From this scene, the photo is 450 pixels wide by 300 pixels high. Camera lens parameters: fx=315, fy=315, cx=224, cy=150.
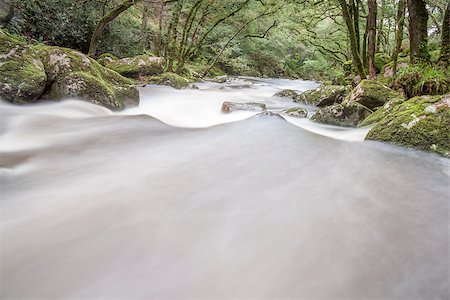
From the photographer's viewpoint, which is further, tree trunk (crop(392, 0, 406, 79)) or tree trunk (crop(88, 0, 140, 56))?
tree trunk (crop(88, 0, 140, 56))

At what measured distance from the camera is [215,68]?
21.1 metres

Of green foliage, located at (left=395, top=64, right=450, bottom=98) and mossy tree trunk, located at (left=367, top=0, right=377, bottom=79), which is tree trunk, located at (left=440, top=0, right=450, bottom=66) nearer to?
green foliage, located at (left=395, top=64, right=450, bottom=98)

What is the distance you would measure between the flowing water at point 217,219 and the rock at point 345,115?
5.89 ft

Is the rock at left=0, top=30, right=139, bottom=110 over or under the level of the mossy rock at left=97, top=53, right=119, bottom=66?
under

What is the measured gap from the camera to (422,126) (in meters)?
4.05

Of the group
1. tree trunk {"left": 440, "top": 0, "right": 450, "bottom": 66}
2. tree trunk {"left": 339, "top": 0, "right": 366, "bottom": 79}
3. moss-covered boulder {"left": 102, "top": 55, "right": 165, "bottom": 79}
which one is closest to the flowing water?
tree trunk {"left": 440, "top": 0, "right": 450, "bottom": 66}

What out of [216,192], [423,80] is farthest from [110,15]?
[216,192]

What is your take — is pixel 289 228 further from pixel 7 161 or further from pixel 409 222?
pixel 7 161

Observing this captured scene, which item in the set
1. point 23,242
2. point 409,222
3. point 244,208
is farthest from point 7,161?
point 409,222

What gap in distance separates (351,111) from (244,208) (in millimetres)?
4603

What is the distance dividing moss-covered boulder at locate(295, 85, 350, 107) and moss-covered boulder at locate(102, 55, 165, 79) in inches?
223

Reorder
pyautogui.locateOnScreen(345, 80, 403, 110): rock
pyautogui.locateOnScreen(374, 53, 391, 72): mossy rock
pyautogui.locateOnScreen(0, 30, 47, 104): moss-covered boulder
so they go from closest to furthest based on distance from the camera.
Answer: pyautogui.locateOnScreen(0, 30, 47, 104): moss-covered boulder
pyautogui.locateOnScreen(345, 80, 403, 110): rock
pyautogui.locateOnScreen(374, 53, 391, 72): mossy rock

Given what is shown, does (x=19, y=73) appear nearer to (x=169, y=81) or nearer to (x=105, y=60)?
(x=169, y=81)

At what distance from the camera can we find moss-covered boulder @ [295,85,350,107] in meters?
9.33
